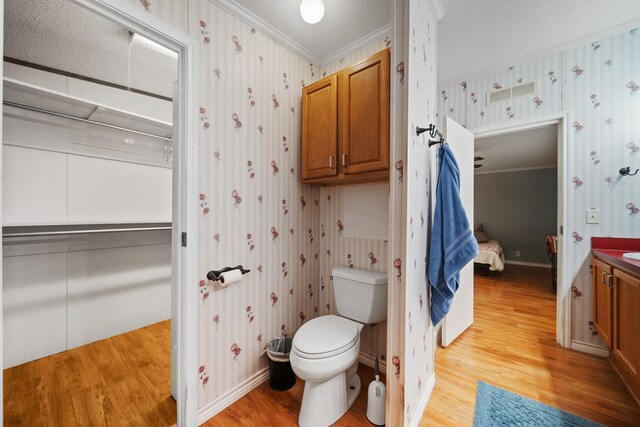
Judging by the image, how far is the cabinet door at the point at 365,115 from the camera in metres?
1.56

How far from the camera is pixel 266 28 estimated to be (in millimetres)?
1804

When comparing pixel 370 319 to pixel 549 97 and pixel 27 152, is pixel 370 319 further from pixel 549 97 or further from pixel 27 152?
pixel 27 152

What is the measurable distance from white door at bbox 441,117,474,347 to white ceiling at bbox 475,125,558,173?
0.80 meters

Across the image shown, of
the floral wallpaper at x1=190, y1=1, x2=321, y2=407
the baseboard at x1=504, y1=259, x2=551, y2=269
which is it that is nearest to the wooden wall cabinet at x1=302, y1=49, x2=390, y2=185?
the floral wallpaper at x1=190, y1=1, x2=321, y2=407

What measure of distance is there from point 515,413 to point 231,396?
1.69 m

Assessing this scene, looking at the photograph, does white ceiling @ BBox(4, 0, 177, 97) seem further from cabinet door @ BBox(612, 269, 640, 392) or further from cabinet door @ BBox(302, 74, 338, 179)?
cabinet door @ BBox(612, 269, 640, 392)

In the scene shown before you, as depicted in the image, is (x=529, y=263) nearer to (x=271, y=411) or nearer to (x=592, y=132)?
(x=592, y=132)

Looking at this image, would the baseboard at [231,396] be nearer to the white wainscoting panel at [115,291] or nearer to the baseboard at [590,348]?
the white wainscoting panel at [115,291]

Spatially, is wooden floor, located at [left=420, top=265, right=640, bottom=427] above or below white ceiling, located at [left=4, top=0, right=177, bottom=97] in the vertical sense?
below

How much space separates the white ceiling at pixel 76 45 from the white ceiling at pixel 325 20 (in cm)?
89

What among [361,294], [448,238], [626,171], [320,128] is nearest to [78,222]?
[320,128]

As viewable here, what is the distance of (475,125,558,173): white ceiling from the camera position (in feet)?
11.1

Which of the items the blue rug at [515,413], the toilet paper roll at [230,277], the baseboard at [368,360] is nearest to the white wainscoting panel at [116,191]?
the toilet paper roll at [230,277]

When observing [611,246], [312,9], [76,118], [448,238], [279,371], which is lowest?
[279,371]
